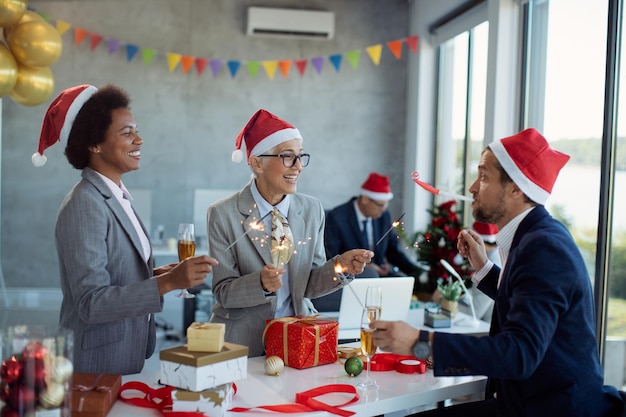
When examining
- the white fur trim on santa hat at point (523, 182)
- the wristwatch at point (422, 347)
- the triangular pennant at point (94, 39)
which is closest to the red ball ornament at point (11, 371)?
the wristwatch at point (422, 347)

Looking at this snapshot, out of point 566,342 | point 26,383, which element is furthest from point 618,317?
point 26,383

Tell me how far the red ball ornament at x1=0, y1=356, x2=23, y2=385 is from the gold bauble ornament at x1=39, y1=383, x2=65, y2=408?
7 cm

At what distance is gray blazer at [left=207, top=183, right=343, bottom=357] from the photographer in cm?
265

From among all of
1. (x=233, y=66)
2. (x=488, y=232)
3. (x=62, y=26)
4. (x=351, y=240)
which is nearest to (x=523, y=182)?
(x=488, y=232)

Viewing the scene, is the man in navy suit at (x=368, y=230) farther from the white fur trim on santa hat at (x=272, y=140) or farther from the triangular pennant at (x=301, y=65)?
the white fur trim on santa hat at (x=272, y=140)

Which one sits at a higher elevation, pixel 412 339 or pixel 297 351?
pixel 412 339

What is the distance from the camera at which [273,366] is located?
231 centimetres

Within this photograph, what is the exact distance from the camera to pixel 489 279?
256 cm

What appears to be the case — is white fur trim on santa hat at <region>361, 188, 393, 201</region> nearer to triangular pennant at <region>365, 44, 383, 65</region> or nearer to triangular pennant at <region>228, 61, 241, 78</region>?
triangular pennant at <region>365, 44, 383, 65</region>

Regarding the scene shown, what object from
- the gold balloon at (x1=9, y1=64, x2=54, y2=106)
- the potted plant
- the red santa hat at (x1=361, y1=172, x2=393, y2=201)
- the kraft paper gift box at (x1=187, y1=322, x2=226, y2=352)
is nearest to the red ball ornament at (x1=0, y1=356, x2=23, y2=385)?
Answer: the kraft paper gift box at (x1=187, y1=322, x2=226, y2=352)

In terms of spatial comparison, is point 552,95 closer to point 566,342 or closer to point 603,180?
point 603,180

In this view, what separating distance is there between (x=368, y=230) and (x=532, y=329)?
3.96 m

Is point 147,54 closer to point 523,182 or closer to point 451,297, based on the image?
point 451,297

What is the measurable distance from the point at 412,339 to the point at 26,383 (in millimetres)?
1033
